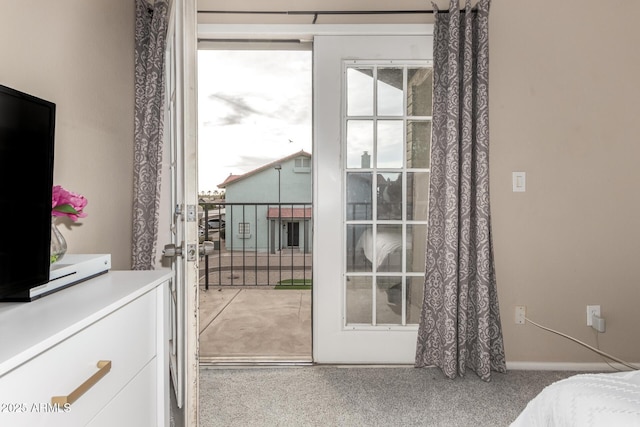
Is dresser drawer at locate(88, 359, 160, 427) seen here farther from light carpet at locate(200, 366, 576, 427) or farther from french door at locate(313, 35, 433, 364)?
french door at locate(313, 35, 433, 364)

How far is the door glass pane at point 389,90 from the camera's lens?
2234 millimetres

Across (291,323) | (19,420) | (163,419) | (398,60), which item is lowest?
(291,323)

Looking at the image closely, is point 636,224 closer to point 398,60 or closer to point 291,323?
point 398,60

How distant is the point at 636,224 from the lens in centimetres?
219

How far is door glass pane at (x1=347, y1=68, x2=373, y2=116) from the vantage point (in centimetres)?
223

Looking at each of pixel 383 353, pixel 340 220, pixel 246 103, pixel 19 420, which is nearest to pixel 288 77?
pixel 246 103

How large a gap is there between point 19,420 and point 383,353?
1.98m

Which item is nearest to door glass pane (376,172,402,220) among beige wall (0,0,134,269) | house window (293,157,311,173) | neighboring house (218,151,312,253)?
beige wall (0,0,134,269)

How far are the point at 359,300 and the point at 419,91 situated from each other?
1411mm

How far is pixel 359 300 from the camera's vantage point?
2.29 meters

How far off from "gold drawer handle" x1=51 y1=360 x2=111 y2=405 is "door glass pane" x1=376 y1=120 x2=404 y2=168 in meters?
1.81

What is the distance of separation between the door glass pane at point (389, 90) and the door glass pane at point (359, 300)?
1097mm

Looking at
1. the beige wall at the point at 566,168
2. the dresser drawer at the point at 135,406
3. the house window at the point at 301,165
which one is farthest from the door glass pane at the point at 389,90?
the house window at the point at 301,165

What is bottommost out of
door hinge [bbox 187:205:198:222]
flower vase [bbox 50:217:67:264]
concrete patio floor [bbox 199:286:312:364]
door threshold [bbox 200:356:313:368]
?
concrete patio floor [bbox 199:286:312:364]
